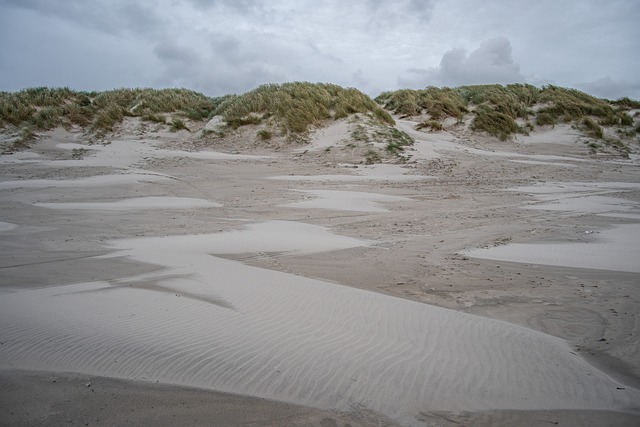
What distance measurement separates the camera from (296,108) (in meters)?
18.0

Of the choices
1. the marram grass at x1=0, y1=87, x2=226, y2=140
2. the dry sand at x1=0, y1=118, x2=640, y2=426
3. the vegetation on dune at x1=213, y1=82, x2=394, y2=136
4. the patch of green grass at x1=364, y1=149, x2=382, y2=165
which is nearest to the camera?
the dry sand at x1=0, y1=118, x2=640, y2=426

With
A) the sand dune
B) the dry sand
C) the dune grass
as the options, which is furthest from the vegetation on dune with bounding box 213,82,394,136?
the sand dune

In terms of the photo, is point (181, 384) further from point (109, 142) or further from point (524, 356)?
point (109, 142)

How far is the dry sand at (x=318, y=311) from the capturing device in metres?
2.38

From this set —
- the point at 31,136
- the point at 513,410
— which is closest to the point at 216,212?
the point at 513,410

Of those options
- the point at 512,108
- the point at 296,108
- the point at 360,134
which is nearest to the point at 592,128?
the point at 512,108

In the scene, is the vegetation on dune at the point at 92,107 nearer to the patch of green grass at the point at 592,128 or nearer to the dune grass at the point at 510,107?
the dune grass at the point at 510,107

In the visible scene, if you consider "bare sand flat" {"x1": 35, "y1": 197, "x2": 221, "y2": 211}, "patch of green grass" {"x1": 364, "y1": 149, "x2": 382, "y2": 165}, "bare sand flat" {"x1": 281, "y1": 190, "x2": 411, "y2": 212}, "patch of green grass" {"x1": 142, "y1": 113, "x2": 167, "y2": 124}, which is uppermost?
"patch of green grass" {"x1": 142, "y1": 113, "x2": 167, "y2": 124}

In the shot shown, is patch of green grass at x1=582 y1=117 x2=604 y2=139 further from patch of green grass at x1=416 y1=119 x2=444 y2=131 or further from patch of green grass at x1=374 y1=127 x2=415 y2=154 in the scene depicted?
patch of green grass at x1=374 y1=127 x2=415 y2=154

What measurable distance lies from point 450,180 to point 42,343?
34.8 ft

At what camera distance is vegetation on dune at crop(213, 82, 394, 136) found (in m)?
17.5

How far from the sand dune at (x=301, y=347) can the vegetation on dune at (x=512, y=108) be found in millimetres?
18361

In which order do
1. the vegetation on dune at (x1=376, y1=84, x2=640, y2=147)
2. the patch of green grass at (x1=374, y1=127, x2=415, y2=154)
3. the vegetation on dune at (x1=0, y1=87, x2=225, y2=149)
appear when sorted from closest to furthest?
the patch of green grass at (x1=374, y1=127, x2=415, y2=154) → the vegetation on dune at (x1=0, y1=87, x2=225, y2=149) → the vegetation on dune at (x1=376, y1=84, x2=640, y2=147)

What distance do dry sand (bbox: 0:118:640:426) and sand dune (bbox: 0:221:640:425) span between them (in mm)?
14
